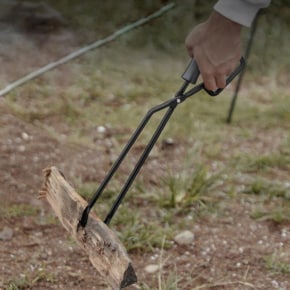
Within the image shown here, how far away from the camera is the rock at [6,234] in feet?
8.84

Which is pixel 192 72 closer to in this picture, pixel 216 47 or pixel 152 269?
pixel 216 47

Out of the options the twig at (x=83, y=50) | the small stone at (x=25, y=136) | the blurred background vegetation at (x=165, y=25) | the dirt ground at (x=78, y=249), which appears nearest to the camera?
the dirt ground at (x=78, y=249)

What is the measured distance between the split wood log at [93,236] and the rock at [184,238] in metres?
0.64

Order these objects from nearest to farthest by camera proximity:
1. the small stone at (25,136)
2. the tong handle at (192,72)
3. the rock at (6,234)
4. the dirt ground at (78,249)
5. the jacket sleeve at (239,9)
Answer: the jacket sleeve at (239,9) → the tong handle at (192,72) → the dirt ground at (78,249) → the rock at (6,234) → the small stone at (25,136)

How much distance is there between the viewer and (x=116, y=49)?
14.6ft

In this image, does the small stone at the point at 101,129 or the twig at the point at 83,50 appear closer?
the small stone at the point at 101,129

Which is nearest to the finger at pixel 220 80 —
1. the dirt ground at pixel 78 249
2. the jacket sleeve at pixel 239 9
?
the jacket sleeve at pixel 239 9

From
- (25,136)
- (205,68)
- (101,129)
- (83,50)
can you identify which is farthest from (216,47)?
(83,50)

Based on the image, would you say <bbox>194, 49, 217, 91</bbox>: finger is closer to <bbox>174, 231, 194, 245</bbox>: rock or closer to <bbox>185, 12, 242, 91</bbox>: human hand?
<bbox>185, 12, 242, 91</bbox>: human hand

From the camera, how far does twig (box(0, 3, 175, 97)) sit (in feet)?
12.5

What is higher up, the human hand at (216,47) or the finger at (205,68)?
the human hand at (216,47)

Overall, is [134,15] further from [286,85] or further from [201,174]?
[201,174]

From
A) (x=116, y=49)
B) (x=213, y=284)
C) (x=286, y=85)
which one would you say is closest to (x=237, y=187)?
(x=213, y=284)

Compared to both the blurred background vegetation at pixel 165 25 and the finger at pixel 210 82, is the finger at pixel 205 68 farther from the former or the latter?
the blurred background vegetation at pixel 165 25
